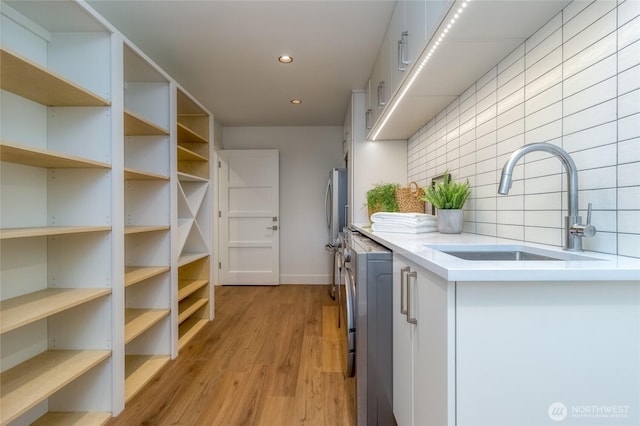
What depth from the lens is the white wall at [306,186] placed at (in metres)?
A: 4.18

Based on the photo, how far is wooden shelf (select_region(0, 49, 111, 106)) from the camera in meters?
1.08

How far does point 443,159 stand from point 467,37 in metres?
0.97

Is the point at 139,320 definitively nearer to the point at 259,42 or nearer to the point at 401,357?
the point at 401,357

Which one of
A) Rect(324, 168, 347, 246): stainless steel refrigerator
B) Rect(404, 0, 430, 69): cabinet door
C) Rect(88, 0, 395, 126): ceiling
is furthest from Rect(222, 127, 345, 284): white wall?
Rect(404, 0, 430, 69): cabinet door

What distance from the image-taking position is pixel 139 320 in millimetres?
1859

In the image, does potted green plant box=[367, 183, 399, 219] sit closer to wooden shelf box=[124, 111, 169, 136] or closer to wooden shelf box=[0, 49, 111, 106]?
wooden shelf box=[124, 111, 169, 136]

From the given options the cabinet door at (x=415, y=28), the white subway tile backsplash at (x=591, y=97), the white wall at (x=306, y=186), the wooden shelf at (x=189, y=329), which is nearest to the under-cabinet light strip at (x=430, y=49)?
the cabinet door at (x=415, y=28)

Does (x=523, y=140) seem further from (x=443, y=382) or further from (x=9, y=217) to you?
(x=9, y=217)

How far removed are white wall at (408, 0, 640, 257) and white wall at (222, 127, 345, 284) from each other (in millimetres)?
2670

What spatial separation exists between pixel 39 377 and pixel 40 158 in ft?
3.13

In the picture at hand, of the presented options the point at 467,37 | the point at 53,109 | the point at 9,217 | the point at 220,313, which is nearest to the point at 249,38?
the point at 53,109

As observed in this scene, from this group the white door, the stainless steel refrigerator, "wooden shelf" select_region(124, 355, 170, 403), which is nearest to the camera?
"wooden shelf" select_region(124, 355, 170, 403)

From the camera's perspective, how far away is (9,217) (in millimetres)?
1337

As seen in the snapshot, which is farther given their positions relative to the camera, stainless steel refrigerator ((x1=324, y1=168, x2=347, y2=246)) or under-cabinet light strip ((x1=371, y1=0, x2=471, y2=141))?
stainless steel refrigerator ((x1=324, y1=168, x2=347, y2=246))
